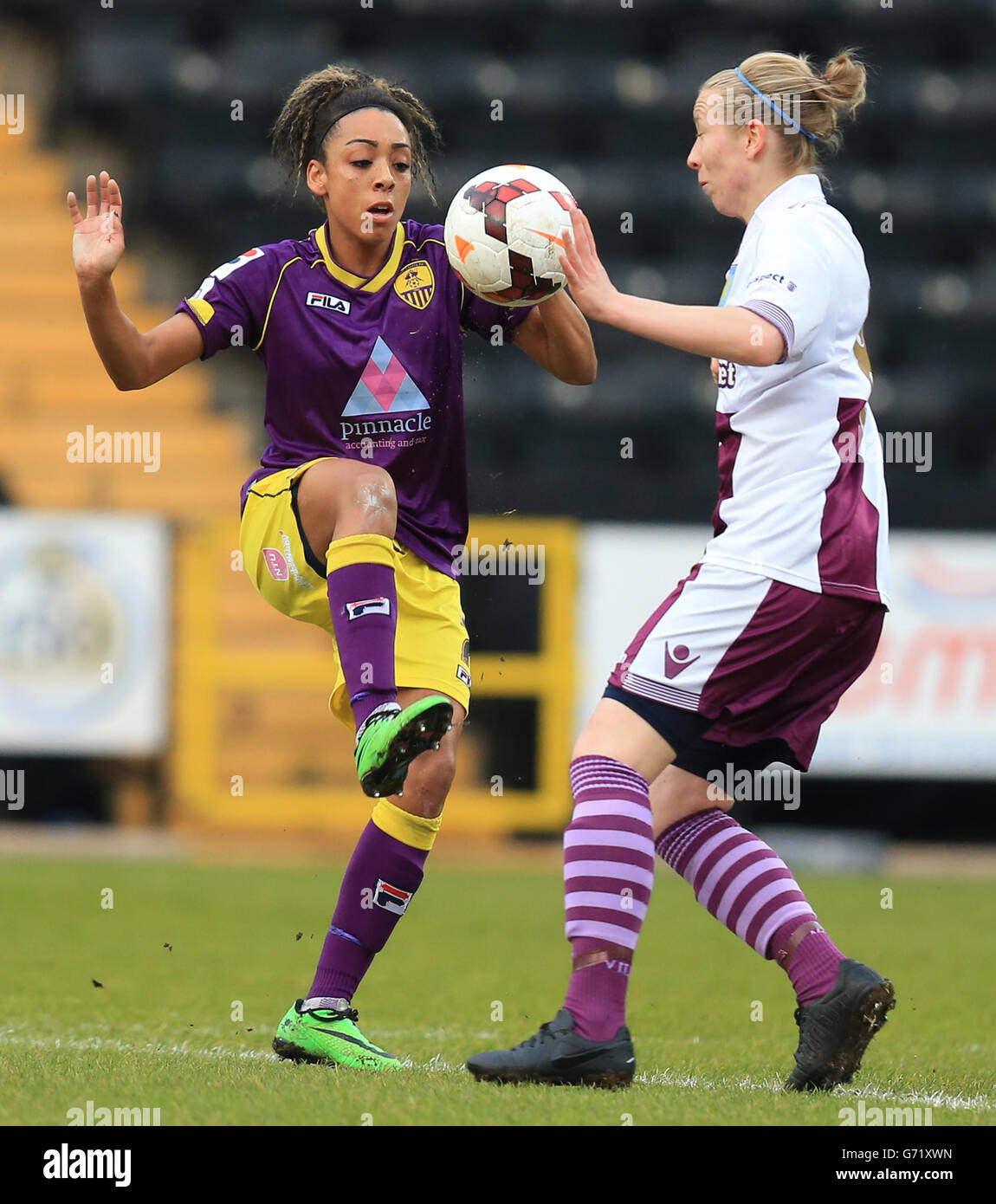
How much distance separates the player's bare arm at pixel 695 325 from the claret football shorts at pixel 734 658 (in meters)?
0.40

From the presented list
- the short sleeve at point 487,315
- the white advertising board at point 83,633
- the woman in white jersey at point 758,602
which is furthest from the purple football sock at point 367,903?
the white advertising board at point 83,633

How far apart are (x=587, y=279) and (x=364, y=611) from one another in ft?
2.54

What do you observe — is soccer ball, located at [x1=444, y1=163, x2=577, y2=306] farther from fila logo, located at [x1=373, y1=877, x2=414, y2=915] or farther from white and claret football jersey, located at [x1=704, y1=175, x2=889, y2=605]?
fila logo, located at [x1=373, y1=877, x2=414, y2=915]

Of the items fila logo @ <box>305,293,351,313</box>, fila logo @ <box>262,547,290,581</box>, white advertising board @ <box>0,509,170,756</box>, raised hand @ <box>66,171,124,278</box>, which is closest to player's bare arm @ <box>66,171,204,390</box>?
raised hand @ <box>66,171,124,278</box>

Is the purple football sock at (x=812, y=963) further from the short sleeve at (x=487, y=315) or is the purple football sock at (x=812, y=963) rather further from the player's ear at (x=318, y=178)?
the player's ear at (x=318, y=178)

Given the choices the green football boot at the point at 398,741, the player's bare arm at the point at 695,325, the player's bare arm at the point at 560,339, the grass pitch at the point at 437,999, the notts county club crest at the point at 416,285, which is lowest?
the grass pitch at the point at 437,999

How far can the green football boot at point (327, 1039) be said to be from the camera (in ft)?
11.0

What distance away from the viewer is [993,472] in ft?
35.2

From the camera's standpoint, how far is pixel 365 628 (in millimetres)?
3311

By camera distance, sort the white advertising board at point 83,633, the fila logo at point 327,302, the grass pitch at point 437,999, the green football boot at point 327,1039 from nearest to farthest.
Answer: the grass pitch at point 437,999 → the green football boot at point 327,1039 → the fila logo at point 327,302 → the white advertising board at point 83,633

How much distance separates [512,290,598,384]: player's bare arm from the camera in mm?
3541

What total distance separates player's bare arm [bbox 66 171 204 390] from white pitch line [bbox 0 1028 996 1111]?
132 cm

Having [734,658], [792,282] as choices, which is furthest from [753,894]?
[792,282]

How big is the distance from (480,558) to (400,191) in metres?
5.20
